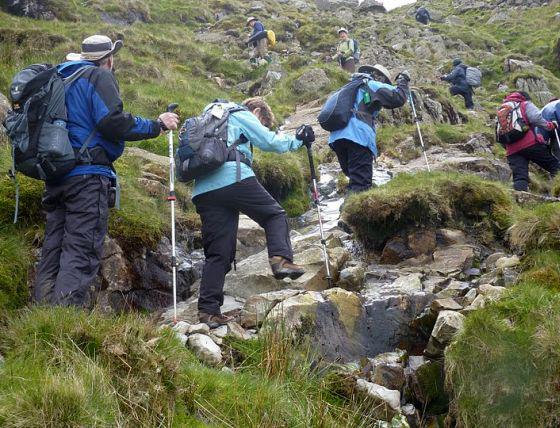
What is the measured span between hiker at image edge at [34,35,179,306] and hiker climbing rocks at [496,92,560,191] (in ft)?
28.3

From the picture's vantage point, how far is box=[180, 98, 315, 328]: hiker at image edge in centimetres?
666

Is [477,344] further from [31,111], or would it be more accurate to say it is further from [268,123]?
[31,111]

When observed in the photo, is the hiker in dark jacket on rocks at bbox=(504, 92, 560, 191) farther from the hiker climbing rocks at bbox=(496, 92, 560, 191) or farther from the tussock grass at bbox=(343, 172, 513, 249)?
the tussock grass at bbox=(343, 172, 513, 249)

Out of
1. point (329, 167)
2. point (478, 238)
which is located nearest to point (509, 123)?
point (478, 238)

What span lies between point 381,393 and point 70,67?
464 cm

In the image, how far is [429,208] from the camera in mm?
9141

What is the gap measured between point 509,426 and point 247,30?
115 feet

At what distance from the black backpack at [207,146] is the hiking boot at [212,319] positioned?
163 centimetres

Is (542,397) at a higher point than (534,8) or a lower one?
lower

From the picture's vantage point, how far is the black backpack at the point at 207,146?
21.5 feet

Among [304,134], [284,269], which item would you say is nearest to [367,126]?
[304,134]

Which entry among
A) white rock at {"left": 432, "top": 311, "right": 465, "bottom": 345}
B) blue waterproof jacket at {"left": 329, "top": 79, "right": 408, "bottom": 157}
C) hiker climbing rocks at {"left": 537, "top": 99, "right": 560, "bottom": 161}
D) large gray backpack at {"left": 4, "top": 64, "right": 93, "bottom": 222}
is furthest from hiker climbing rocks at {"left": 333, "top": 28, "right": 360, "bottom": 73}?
large gray backpack at {"left": 4, "top": 64, "right": 93, "bottom": 222}

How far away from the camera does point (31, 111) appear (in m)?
5.52

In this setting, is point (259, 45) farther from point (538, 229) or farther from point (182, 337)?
point (182, 337)
